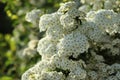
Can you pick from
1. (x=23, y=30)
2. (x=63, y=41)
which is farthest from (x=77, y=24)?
(x=23, y=30)

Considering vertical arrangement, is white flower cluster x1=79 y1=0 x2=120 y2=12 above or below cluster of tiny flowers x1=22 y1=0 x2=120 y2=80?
above

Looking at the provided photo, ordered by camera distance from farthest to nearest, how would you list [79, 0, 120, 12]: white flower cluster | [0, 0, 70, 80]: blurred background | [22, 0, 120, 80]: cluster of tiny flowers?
1. [0, 0, 70, 80]: blurred background
2. [79, 0, 120, 12]: white flower cluster
3. [22, 0, 120, 80]: cluster of tiny flowers

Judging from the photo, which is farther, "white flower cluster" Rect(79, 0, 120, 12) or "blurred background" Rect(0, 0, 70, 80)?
"blurred background" Rect(0, 0, 70, 80)

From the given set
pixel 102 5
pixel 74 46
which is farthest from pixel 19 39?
pixel 74 46

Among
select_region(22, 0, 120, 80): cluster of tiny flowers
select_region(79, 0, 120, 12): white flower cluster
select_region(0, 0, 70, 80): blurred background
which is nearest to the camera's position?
select_region(22, 0, 120, 80): cluster of tiny flowers

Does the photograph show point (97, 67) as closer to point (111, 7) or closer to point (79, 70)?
point (79, 70)

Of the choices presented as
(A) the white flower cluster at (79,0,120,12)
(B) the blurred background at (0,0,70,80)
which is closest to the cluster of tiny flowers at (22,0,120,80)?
(A) the white flower cluster at (79,0,120,12)

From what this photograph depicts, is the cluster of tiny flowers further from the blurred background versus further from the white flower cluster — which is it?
the blurred background

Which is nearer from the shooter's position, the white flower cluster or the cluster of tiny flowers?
the cluster of tiny flowers
